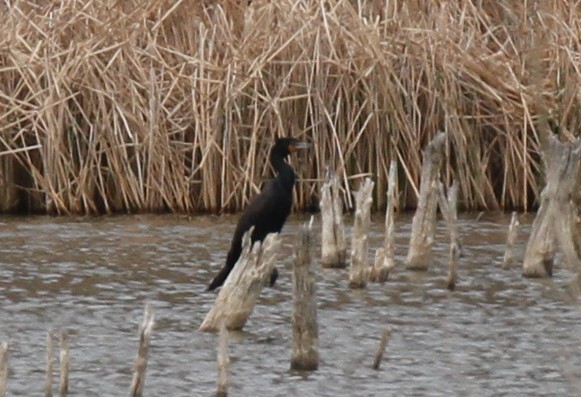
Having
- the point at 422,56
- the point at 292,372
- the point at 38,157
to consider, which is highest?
the point at 422,56

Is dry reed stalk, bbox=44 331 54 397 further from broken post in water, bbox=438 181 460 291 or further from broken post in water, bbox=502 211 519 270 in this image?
broken post in water, bbox=502 211 519 270

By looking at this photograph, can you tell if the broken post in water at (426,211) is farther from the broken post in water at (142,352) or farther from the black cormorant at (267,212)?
the broken post in water at (142,352)

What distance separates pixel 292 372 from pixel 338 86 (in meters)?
6.06

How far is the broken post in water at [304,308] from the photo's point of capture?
686cm

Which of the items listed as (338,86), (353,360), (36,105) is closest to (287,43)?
(338,86)

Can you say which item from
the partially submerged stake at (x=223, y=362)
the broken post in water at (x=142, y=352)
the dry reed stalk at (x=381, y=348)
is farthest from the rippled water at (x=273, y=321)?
the broken post in water at (x=142, y=352)

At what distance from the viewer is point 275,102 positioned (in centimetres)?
1300

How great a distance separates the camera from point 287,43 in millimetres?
13031

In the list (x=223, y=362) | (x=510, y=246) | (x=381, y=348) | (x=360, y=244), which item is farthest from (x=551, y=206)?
(x=223, y=362)

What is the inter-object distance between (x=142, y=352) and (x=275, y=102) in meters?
6.98

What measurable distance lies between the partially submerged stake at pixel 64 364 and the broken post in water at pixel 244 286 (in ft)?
5.28


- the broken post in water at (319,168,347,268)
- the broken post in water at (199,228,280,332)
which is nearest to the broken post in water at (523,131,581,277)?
the broken post in water at (319,168,347,268)

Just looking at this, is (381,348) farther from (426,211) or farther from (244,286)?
(426,211)

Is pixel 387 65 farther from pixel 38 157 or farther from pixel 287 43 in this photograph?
pixel 38 157
